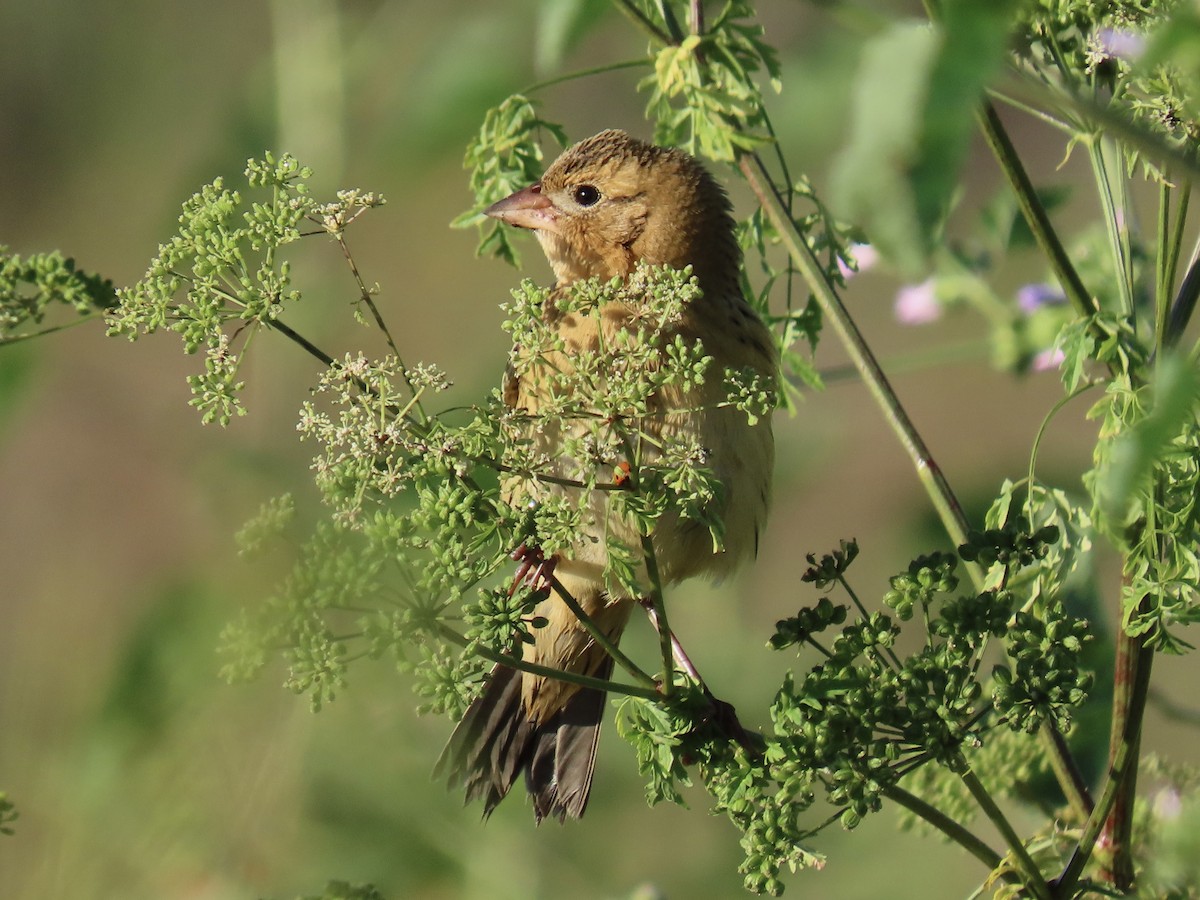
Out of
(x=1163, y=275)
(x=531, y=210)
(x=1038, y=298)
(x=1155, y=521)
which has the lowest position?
(x=1155, y=521)

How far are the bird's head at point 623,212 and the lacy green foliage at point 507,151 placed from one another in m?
0.92

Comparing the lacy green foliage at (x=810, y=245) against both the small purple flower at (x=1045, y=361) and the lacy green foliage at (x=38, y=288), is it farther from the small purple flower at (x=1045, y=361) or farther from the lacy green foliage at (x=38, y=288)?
the lacy green foliage at (x=38, y=288)

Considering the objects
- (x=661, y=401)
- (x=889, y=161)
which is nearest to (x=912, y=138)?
(x=889, y=161)

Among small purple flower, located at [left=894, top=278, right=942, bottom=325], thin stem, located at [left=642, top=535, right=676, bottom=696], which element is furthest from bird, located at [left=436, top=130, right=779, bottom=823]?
thin stem, located at [left=642, top=535, right=676, bottom=696]

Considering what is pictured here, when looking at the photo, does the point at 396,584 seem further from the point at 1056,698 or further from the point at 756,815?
the point at 1056,698

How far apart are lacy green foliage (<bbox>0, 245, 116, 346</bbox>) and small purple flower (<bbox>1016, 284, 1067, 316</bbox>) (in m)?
2.26

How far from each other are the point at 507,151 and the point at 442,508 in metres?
1.15

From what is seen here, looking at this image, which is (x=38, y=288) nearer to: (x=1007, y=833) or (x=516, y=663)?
(x=516, y=663)

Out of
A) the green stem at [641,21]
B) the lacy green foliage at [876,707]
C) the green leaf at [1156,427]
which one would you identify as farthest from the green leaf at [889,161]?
the green stem at [641,21]

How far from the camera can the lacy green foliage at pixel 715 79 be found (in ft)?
8.11

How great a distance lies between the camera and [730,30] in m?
2.66

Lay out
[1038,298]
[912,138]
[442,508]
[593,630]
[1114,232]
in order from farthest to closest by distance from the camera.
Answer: [1038,298] < [1114,232] < [593,630] < [442,508] < [912,138]

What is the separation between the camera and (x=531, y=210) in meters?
3.73

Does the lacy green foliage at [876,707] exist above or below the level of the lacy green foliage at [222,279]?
below
